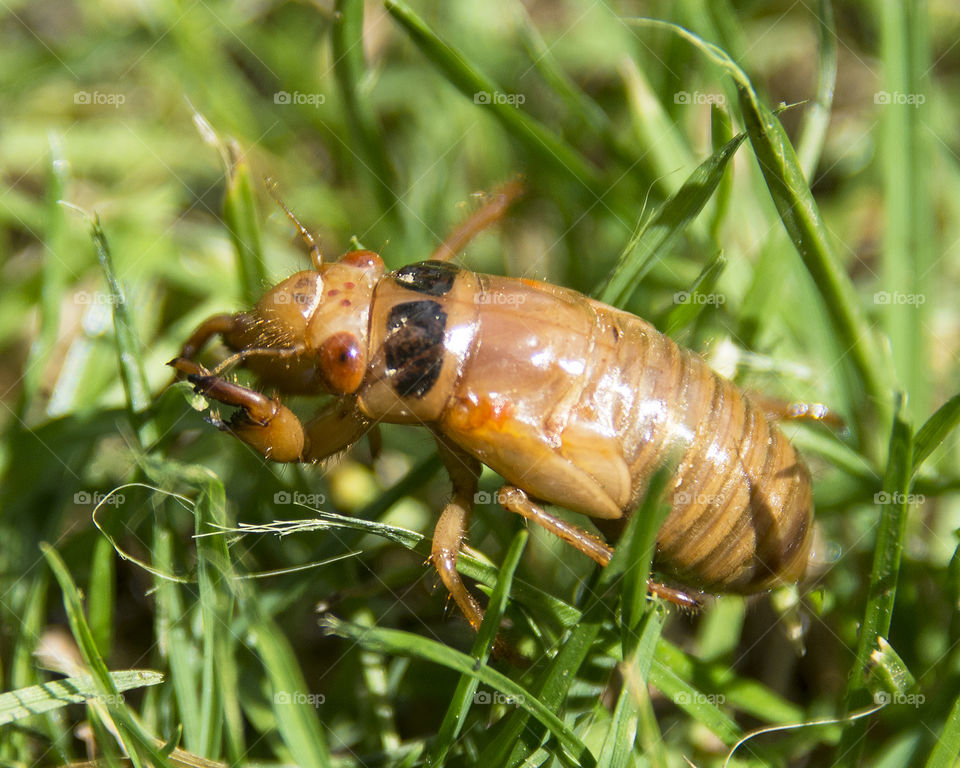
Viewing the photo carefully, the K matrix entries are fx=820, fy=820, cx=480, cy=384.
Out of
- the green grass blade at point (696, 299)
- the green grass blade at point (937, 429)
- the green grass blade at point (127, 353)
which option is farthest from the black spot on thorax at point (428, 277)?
the green grass blade at point (937, 429)

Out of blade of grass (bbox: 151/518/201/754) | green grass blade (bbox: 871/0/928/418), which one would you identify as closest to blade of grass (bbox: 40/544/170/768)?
blade of grass (bbox: 151/518/201/754)

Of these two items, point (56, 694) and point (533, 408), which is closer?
point (56, 694)

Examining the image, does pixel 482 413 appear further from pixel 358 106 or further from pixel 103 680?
pixel 358 106

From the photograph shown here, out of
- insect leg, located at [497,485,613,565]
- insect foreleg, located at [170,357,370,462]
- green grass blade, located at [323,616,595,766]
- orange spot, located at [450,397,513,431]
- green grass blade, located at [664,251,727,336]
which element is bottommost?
green grass blade, located at [323,616,595,766]

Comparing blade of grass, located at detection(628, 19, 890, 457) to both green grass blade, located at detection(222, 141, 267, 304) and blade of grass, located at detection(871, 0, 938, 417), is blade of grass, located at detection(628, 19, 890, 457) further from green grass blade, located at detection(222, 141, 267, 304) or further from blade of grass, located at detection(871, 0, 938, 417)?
green grass blade, located at detection(222, 141, 267, 304)

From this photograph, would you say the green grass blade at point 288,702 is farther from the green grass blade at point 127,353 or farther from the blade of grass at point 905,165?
the blade of grass at point 905,165

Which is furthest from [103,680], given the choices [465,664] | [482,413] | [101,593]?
[482,413]
